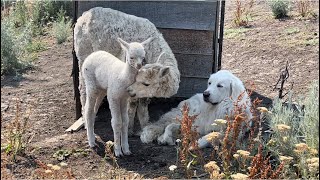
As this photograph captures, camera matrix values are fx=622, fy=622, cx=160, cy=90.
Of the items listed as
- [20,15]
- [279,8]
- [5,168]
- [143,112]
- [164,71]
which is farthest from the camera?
[20,15]

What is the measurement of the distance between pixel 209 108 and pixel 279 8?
5.71m

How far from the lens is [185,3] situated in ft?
23.8

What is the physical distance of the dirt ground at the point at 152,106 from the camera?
19.1ft

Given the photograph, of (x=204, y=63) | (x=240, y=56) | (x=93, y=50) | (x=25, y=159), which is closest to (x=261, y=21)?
(x=240, y=56)

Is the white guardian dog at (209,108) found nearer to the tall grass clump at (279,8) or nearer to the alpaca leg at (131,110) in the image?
the alpaca leg at (131,110)

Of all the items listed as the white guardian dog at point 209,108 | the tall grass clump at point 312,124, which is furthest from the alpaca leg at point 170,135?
the tall grass clump at point 312,124

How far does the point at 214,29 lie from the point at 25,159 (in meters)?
2.72

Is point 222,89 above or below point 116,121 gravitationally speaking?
above

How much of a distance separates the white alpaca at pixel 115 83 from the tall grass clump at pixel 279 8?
6.09 m

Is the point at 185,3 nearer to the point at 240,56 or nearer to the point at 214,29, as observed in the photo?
the point at 214,29

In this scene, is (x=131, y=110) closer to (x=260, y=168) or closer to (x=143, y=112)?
(x=143, y=112)

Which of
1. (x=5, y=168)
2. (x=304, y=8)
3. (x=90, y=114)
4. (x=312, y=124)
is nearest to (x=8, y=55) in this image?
(x=90, y=114)

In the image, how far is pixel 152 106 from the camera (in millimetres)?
7586

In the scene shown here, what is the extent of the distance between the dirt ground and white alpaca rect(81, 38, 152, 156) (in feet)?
0.78
